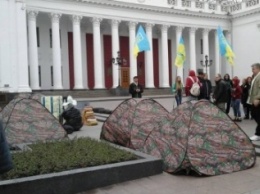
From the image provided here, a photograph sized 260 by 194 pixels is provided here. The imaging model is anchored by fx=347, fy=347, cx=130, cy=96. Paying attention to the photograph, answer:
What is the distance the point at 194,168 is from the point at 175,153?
47 centimetres

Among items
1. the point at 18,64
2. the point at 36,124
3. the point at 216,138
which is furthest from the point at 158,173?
the point at 18,64

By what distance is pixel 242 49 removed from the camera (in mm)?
42000

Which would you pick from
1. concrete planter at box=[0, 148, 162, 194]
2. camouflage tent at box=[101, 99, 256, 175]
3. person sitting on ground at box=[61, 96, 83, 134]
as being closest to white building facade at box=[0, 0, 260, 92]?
person sitting on ground at box=[61, 96, 83, 134]

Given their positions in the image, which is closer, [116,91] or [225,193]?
[225,193]

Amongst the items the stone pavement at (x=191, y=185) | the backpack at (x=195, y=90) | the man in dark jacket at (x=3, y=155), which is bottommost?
the stone pavement at (x=191, y=185)

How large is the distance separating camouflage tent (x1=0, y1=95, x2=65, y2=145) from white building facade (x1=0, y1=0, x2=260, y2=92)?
1891cm

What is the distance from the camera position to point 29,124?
8367 mm

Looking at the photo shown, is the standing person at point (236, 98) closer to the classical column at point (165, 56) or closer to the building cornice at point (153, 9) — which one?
the building cornice at point (153, 9)

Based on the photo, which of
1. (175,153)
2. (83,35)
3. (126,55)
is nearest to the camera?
(175,153)

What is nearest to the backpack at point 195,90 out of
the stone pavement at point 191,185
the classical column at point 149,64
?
the stone pavement at point 191,185

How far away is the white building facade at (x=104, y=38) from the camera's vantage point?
88.0ft

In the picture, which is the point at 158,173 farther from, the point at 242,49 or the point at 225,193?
the point at 242,49

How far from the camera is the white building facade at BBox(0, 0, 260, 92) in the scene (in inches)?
1056

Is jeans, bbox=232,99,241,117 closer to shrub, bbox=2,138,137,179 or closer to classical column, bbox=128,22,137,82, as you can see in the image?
shrub, bbox=2,138,137,179
